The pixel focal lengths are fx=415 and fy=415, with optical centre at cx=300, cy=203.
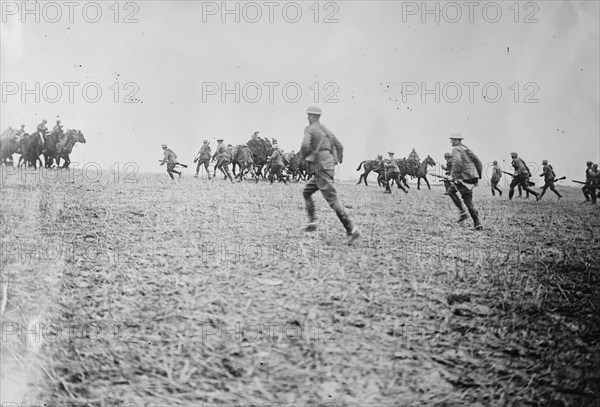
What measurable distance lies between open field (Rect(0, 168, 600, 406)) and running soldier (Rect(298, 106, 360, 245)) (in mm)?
176

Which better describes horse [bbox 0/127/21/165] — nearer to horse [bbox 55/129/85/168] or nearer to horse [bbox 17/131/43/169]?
horse [bbox 17/131/43/169]

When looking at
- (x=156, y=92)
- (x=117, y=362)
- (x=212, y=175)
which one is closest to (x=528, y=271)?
(x=117, y=362)

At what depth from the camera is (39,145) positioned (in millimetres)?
3842

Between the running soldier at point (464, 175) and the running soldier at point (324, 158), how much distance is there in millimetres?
1305

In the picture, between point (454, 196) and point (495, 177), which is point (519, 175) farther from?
point (454, 196)

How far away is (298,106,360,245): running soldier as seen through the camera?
11.7 ft

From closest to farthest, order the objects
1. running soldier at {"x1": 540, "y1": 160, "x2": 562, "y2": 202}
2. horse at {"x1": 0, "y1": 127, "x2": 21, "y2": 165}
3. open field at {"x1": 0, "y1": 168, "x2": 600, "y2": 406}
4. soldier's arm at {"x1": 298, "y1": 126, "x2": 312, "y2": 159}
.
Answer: open field at {"x1": 0, "y1": 168, "x2": 600, "y2": 406}, horse at {"x1": 0, "y1": 127, "x2": 21, "y2": 165}, soldier's arm at {"x1": 298, "y1": 126, "x2": 312, "y2": 159}, running soldier at {"x1": 540, "y1": 160, "x2": 562, "y2": 202}

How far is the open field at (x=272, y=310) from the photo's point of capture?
2453 millimetres

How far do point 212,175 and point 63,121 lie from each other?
9.77 feet

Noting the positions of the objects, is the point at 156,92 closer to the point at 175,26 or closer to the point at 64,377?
the point at 175,26

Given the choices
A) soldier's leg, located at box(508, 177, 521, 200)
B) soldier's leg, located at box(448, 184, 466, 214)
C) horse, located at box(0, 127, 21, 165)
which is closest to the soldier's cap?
soldier's leg, located at box(448, 184, 466, 214)

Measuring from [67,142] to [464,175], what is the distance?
394cm

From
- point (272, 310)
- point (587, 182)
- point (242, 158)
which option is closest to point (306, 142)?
point (272, 310)

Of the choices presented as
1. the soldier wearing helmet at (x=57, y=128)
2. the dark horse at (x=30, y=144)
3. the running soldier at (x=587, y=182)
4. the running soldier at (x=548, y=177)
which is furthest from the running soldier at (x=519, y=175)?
the dark horse at (x=30, y=144)
